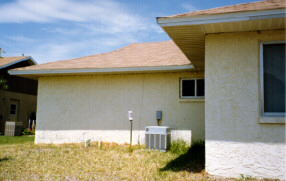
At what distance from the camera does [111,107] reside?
10.5m

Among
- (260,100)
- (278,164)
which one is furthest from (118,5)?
(278,164)

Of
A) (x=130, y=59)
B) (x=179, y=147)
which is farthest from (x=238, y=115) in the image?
(x=130, y=59)

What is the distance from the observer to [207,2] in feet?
31.8

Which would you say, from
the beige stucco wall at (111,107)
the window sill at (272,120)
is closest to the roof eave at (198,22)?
the window sill at (272,120)

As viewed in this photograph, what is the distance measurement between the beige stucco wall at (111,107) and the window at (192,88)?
19 centimetres

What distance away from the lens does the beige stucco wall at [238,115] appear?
520 centimetres

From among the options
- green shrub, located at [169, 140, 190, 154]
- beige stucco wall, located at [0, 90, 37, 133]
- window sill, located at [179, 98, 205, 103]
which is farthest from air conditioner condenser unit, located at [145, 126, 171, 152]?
beige stucco wall, located at [0, 90, 37, 133]

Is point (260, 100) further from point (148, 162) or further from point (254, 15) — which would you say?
point (148, 162)

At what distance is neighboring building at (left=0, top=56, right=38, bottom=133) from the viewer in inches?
727

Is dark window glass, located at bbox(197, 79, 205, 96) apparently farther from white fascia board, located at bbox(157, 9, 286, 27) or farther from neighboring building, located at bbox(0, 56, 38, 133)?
neighboring building, located at bbox(0, 56, 38, 133)

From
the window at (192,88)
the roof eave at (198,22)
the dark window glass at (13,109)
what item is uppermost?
the roof eave at (198,22)

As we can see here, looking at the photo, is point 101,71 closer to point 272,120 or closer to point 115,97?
point 115,97

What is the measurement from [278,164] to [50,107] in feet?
28.3

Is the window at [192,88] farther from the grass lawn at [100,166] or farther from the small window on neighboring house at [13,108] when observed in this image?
the small window on neighboring house at [13,108]
